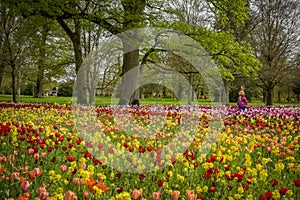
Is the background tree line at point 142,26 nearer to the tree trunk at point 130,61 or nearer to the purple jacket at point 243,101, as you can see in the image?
the tree trunk at point 130,61

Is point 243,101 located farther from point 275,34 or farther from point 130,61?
point 275,34

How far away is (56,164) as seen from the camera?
3.65m

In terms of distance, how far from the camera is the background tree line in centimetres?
1291

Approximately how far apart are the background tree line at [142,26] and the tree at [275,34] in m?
0.09

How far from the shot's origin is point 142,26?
1230 centimetres

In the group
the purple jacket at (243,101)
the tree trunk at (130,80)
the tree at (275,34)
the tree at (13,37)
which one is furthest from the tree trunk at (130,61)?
the tree at (275,34)

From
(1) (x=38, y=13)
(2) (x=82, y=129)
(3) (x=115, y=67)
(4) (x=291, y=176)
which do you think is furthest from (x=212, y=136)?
(3) (x=115, y=67)

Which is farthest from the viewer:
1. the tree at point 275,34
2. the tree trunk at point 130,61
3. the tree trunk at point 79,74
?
the tree at point 275,34

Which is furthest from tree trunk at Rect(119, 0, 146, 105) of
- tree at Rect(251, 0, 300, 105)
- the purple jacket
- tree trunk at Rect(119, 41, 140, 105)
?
tree at Rect(251, 0, 300, 105)

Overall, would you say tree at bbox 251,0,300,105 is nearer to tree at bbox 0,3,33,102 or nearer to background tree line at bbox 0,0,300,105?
background tree line at bbox 0,0,300,105

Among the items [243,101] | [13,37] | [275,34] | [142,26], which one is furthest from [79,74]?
[275,34]

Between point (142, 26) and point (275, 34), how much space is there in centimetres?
1980

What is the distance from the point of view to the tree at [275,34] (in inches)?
1048

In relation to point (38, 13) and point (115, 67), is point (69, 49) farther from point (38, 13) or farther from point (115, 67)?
point (38, 13)
